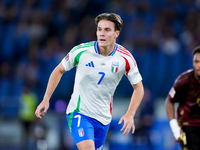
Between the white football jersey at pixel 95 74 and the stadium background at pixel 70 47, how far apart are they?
19.9 feet

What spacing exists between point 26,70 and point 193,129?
8.92m

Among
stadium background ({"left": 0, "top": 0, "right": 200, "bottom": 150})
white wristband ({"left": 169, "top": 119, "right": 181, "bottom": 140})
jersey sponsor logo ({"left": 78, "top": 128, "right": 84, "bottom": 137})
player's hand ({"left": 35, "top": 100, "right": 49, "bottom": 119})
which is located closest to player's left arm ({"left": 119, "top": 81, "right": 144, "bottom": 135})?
jersey sponsor logo ({"left": 78, "top": 128, "right": 84, "bottom": 137})

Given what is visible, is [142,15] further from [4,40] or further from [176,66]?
[4,40]

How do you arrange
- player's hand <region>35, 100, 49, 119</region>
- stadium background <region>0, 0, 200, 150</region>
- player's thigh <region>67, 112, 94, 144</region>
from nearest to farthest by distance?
1. player's hand <region>35, 100, 49, 119</region>
2. player's thigh <region>67, 112, 94, 144</region>
3. stadium background <region>0, 0, 200, 150</region>

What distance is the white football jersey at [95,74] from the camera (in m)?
5.19

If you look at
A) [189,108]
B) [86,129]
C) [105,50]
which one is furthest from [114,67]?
[189,108]

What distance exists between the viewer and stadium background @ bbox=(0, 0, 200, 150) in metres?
12.0

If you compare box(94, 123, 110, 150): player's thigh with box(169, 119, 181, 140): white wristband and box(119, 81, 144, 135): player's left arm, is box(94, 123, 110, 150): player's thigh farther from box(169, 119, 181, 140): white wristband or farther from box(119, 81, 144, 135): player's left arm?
box(169, 119, 181, 140): white wristband

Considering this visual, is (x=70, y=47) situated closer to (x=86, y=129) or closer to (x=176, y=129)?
(x=176, y=129)

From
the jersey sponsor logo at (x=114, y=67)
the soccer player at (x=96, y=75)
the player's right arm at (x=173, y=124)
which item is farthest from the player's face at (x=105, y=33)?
the player's right arm at (x=173, y=124)

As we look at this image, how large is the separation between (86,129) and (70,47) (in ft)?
31.4

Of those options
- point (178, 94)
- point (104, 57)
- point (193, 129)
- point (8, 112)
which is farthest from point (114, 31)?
point (8, 112)

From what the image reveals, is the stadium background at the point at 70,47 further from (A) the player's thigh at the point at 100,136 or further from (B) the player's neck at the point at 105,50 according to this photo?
(B) the player's neck at the point at 105,50

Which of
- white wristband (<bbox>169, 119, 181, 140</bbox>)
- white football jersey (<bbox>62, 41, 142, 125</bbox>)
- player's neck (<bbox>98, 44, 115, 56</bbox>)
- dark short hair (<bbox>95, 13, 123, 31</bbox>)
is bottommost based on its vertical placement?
white wristband (<bbox>169, 119, 181, 140</bbox>)
